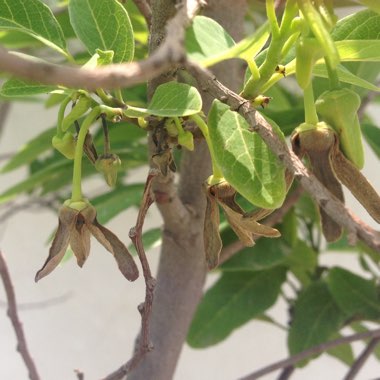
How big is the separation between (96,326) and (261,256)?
910mm

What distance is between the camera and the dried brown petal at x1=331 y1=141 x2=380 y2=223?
31 cm

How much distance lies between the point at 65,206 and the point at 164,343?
0.25 metres

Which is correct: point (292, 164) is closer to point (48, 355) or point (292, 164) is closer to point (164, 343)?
point (164, 343)

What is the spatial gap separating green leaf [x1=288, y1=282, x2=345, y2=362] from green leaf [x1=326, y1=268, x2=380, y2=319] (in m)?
0.02

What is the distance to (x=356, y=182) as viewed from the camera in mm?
309

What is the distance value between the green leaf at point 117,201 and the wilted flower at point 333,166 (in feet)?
1.09

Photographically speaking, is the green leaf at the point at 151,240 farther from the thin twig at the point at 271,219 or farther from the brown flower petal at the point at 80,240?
the brown flower petal at the point at 80,240

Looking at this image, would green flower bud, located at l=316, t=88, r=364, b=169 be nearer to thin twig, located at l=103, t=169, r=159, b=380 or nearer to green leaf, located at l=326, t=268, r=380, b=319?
thin twig, located at l=103, t=169, r=159, b=380

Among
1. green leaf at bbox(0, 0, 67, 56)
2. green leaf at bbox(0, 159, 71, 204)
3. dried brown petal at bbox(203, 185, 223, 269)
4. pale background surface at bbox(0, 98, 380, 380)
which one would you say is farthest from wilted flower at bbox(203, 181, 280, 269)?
pale background surface at bbox(0, 98, 380, 380)

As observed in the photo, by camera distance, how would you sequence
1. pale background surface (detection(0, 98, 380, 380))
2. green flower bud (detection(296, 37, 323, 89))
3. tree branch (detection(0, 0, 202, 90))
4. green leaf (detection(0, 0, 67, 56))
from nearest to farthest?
tree branch (detection(0, 0, 202, 90)) → green flower bud (detection(296, 37, 323, 89)) → green leaf (detection(0, 0, 67, 56)) → pale background surface (detection(0, 98, 380, 380))

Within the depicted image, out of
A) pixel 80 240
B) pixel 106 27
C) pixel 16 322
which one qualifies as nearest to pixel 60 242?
pixel 80 240

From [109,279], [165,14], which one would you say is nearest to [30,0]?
[165,14]

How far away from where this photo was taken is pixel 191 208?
21.6 inches

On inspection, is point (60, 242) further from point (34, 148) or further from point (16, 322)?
point (34, 148)
